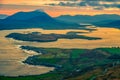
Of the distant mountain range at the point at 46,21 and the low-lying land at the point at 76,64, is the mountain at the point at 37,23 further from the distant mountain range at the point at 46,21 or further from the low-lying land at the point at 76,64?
the low-lying land at the point at 76,64

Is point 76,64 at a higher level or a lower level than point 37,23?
higher

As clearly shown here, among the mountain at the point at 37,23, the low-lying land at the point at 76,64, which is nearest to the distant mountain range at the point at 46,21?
the mountain at the point at 37,23

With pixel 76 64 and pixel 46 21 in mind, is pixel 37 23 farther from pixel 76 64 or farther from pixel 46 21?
pixel 76 64

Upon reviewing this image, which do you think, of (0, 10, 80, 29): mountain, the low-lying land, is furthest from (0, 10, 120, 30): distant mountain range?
the low-lying land

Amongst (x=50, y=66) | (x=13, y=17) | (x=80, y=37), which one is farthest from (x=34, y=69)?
(x=13, y=17)

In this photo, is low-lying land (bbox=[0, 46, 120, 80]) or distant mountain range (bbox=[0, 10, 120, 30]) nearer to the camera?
low-lying land (bbox=[0, 46, 120, 80])

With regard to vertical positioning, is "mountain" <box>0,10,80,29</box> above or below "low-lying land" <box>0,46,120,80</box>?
below

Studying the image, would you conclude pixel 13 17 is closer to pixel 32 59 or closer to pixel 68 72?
pixel 32 59

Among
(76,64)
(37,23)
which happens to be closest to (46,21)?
(37,23)

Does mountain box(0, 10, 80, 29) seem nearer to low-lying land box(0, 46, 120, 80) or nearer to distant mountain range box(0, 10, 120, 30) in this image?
distant mountain range box(0, 10, 120, 30)
